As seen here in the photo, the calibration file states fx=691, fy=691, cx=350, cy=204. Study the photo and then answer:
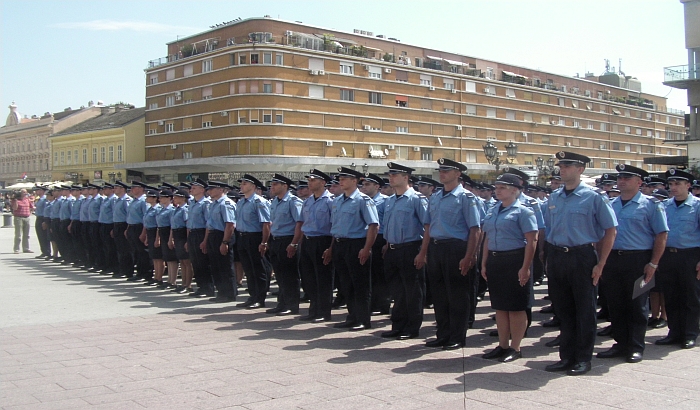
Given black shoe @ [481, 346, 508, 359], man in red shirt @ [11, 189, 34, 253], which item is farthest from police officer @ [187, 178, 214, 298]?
man in red shirt @ [11, 189, 34, 253]

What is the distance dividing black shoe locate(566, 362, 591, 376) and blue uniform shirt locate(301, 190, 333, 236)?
4.42 metres

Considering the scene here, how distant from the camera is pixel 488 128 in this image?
72938 millimetres

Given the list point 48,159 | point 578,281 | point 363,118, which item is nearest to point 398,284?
point 578,281

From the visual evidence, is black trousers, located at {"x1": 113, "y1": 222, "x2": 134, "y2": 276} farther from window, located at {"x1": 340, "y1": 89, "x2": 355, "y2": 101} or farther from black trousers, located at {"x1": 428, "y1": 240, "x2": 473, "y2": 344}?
window, located at {"x1": 340, "y1": 89, "x2": 355, "y2": 101}

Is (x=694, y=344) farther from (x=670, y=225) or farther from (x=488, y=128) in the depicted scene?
(x=488, y=128)

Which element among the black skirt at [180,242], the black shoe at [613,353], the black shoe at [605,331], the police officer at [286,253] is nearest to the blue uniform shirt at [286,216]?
the police officer at [286,253]

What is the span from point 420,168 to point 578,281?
59092mm

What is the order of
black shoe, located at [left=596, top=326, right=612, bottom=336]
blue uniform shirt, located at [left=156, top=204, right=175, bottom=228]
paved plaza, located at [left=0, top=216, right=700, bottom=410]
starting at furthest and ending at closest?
blue uniform shirt, located at [left=156, top=204, right=175, bottom=228] < black shoe, located at [left=596, top=326, right=612, bottom=336] < paved plaza, located at [left=0, top=216, right=700, bottom=410]

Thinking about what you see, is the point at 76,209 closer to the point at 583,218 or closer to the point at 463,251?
the point at 463,251

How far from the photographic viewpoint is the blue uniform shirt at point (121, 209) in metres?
15.4

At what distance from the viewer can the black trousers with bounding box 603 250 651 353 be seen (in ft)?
23.9

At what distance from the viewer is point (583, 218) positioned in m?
6.82

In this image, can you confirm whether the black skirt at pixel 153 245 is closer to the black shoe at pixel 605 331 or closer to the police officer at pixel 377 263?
the police officer at pixel 377 263

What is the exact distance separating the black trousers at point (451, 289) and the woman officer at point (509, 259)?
1.76ft
